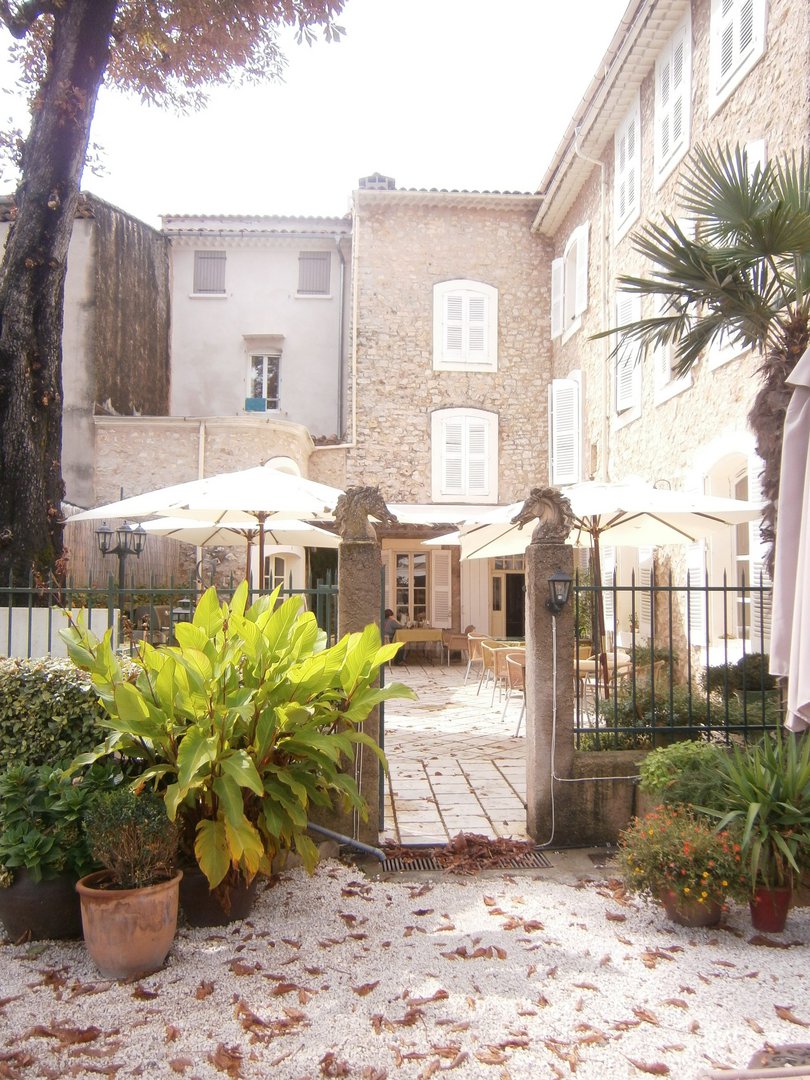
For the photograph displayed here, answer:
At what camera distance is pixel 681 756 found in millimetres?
4574

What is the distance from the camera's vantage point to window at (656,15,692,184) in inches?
418

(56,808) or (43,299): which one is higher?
(43,299)

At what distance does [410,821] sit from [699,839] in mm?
2167

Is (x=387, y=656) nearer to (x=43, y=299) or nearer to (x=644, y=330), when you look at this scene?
(x=644, y=330)

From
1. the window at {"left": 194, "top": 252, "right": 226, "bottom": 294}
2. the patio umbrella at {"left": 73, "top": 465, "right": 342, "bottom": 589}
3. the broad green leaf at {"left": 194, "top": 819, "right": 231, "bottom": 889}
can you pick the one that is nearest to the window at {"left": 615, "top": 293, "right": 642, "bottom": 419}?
the patio umbrella at {"left": 73, "top": 465, "right": 342, "bottom": 589}

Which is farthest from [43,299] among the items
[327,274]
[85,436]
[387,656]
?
[327,274]

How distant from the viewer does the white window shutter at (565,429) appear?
15578mm

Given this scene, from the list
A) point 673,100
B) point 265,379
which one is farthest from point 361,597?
point 265,379

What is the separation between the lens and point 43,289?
7.19 meters

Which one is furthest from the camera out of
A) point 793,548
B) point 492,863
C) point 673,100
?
point 673,100

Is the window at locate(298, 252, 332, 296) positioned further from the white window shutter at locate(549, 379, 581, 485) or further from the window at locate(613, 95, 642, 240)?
the window at locate(613, 95, 642, 240)

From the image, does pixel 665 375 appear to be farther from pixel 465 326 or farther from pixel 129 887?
pixel 129 887

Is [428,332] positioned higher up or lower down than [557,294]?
lower down

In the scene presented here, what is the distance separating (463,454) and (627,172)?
258 inches
